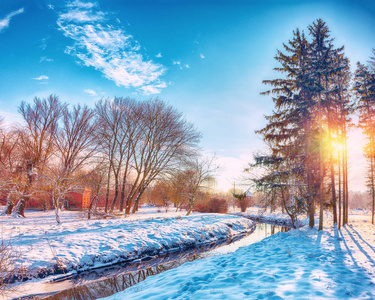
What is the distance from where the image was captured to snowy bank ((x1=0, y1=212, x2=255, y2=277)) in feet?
23.6

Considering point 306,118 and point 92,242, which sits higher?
point 306,118

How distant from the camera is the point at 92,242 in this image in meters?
9.08

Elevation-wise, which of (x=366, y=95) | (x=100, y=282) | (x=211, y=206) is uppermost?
(x=366, y=95)

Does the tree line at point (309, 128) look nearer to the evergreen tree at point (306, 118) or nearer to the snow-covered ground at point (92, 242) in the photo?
the evergreen tree at point (306, 118)

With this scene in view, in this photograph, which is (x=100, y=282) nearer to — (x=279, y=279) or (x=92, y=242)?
(x=92, y=242)

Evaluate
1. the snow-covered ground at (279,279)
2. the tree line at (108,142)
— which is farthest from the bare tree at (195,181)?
the snow-covered ground at (279,279)

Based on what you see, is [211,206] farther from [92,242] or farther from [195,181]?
[92,242]

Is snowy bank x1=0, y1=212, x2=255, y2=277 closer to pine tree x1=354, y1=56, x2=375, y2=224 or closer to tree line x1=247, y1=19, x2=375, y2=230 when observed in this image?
tree line x1=247, y1=19, x2=375, y2=230

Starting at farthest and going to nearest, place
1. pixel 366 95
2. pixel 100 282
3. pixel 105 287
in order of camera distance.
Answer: pixel 366 95, pixel 100 282, pixel 105 287

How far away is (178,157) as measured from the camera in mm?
21938

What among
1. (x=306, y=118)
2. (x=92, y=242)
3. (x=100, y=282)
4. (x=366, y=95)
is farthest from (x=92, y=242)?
(x=366, y=95)

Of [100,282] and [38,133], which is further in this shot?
[38,133]

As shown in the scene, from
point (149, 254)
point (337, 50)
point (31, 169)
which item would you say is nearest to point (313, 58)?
point (337, 50)

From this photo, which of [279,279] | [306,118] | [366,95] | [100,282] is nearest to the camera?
[279,279]
